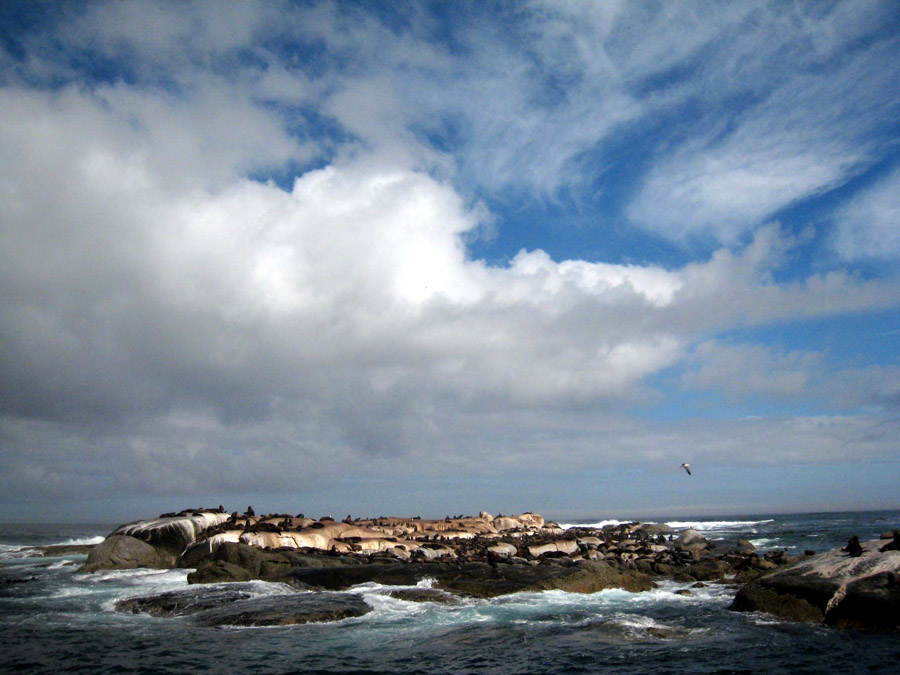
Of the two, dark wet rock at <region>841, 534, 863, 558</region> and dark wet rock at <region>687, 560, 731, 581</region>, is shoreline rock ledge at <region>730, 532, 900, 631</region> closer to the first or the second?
dark wet rock at <region>841, 534, 863, 558</region>

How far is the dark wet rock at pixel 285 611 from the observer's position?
17.9 meters

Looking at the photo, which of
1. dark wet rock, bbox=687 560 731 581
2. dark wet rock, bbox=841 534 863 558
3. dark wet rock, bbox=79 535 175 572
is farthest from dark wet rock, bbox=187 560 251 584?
dark wet rock, bbox=841 534 863 558

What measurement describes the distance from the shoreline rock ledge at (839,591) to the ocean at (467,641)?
2.41 feet

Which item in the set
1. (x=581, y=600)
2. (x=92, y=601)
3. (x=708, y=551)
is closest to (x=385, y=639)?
(x=581, y=600)

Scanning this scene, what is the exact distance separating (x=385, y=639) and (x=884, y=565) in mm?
13845

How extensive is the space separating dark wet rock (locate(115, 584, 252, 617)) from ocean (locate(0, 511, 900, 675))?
54 centimetres

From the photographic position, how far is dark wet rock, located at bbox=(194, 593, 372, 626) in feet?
58.7

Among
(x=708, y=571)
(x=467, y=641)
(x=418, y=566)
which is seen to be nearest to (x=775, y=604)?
(x=467, y=641)

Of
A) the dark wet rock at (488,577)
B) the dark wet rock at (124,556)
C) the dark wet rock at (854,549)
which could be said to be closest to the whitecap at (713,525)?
the dark wet rock at (488,577)

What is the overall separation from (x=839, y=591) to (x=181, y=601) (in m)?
20.0

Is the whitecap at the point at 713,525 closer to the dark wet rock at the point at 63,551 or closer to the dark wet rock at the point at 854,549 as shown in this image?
the dark wet rock at the point at 854,549

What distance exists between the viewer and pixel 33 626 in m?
18.1

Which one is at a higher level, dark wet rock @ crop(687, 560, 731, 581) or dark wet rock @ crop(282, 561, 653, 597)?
dark wet rock @ crop(282, 561, 653, 597)

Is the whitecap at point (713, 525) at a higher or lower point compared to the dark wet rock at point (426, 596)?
lower
